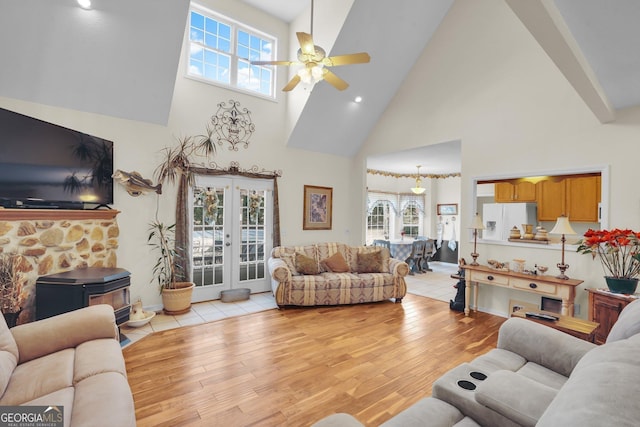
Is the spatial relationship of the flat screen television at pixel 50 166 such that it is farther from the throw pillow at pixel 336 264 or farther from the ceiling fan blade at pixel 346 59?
the throw pillow at pixel 336 264

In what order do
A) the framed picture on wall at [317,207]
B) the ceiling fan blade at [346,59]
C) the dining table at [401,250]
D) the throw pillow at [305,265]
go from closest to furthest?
the ceiling fan blade at [346,59] < the throw pillow at [305,265] < the framed picture on wall at [317,207] < the dining table at [401,250]

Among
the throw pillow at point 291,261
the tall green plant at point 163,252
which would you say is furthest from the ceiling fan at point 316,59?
the throw pillow at point 291,261

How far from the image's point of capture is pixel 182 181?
4336 mm

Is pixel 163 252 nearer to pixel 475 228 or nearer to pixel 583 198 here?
pixel 475 228

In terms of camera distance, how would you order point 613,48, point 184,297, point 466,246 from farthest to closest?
point 466,246, point 184,297, point 613,48

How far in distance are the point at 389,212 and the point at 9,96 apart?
802cm

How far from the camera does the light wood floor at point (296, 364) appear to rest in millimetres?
2129

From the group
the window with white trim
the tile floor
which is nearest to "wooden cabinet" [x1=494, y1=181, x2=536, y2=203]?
the tile floor

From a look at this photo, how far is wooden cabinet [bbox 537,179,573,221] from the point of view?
4.99 meters

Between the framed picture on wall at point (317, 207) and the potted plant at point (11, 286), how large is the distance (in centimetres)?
387

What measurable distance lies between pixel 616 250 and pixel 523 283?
95 cm

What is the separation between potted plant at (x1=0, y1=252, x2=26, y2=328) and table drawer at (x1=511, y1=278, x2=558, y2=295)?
207 inches

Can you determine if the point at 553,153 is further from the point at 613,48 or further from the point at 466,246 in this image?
the point at 613,48

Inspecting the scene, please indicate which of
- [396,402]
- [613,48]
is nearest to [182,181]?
[396,402]
